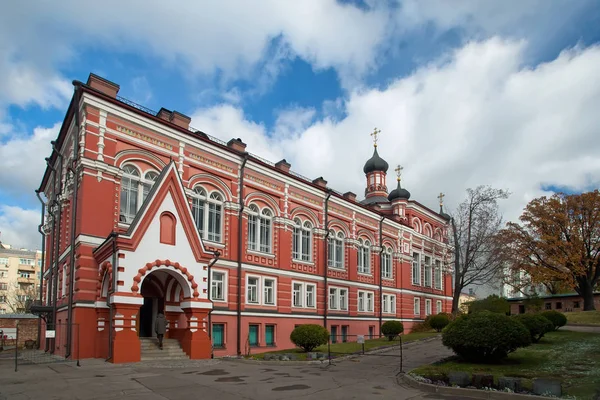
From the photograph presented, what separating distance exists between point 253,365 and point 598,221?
36.2m

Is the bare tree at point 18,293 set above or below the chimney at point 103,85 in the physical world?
below

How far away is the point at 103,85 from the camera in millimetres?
22797

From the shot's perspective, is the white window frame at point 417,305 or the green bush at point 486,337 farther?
the white window frame at point 417,305

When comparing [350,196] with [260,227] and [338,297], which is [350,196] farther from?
[260,227]

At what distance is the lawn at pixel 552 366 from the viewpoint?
13.1m

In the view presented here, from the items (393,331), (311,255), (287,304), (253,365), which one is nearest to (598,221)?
(393,331)

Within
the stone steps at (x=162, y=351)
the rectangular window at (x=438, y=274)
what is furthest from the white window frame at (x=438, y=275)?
the stone steps at (x=162, y=351)

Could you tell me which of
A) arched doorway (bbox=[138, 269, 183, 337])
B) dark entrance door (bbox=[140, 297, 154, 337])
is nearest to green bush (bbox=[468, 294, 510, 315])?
arched doorway (bbox=[138, 269, 183, 337])

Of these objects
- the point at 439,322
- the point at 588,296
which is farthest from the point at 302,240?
the point at 588,296

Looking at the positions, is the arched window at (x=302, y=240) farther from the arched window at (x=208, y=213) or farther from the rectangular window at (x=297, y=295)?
the arched window at (x=208, y=213)

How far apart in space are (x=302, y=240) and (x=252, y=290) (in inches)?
235

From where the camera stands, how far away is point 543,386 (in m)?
11.7

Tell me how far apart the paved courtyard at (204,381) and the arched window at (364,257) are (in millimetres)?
18980

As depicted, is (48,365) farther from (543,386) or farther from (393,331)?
(393,331)
